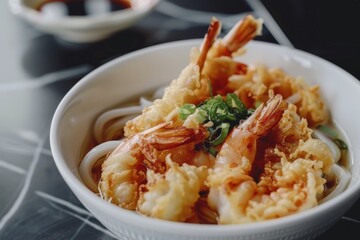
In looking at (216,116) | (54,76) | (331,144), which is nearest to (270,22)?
(54,76)

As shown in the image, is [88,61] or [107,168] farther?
[88,61]

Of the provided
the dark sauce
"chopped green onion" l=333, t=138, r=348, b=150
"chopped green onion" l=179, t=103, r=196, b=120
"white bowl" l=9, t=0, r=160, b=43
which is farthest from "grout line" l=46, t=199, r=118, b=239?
the dark sauce

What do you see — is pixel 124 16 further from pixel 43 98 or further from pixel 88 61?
pixel 43 98

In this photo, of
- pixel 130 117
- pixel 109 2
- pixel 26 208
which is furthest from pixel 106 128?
pixel 109 2

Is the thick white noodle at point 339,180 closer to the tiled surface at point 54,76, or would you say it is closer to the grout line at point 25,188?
the tiled surface at point 54,76

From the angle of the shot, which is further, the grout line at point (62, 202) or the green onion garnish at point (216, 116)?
the grout line at point (62, 202)

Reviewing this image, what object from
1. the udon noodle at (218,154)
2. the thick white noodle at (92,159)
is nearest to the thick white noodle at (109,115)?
the udon noodle at (218,154)
